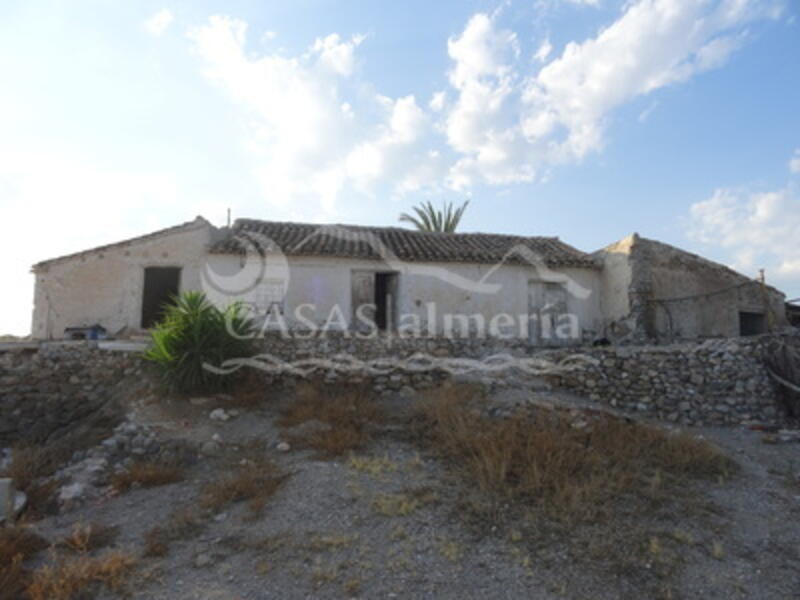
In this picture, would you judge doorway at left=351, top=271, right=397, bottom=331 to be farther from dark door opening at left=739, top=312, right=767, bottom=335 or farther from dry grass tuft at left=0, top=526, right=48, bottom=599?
dark door opening at left=739, top=312, right=767, bottom=335

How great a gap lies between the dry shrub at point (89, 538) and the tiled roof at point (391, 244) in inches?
324

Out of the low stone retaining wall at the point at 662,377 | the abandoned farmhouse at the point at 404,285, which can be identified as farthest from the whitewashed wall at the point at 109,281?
the low stone retaining wall at the point at 662,377

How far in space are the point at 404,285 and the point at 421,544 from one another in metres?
9.17

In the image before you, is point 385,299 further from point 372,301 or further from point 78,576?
point 78,576

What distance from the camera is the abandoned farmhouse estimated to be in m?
12.7

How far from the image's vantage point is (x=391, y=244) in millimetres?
14180

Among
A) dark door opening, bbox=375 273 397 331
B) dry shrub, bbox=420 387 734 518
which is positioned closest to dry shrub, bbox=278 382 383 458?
dry shrub, bbox=420 387 734 518

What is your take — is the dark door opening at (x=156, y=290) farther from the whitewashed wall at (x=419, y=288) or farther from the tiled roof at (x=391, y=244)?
the tiled roof at (x=391, y=244)

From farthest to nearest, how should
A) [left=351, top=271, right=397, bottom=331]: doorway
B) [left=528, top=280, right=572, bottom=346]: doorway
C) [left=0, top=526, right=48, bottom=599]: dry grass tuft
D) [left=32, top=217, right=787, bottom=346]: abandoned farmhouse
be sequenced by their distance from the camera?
[left=528, top=280, right=572, bottom=346]: doorway → [left=351, top=271, right=397, bottom=331]: doorway → [left=32, top=217, right=787, bottom=346]: abandoned farmhouse → [left=0, top=526, right=48, bottom=599]: dry grass tuft

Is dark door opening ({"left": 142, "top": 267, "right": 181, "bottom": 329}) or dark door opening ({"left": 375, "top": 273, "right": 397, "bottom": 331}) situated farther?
dark door opening ({"left": 375, "top": 273, "right": 397, "bottom": 331})

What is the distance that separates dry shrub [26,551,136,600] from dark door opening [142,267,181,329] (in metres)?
9.78

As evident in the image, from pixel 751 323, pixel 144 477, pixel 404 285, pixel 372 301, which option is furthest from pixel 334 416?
pixel 751 323

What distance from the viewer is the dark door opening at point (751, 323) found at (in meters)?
14.4

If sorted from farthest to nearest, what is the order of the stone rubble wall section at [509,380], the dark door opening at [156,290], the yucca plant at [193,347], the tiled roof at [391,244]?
the dark door opening at [156,290], the tiled roof at [391,244], the stone rubble wall section at [509,380], the yucca plant at [193,347]
